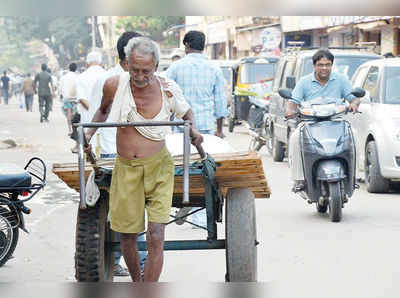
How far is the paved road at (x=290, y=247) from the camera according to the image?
18.1ft

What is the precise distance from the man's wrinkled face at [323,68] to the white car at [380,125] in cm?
175

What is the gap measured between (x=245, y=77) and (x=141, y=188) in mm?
17236

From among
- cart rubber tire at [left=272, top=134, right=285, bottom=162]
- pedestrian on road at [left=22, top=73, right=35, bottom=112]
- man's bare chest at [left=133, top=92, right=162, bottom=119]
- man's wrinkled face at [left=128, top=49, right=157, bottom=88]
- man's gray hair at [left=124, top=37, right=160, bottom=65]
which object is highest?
man's gray hair at [left=124, top=37, right=160, bottom=65]

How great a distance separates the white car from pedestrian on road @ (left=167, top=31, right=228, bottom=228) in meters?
2.87

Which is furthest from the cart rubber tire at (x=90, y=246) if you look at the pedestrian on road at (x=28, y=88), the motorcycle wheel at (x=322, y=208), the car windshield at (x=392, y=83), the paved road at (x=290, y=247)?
the pedestrian on road at (x=28, y=88)

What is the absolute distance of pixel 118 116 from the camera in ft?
13.0

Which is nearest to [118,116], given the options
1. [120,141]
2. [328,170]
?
[120,141]

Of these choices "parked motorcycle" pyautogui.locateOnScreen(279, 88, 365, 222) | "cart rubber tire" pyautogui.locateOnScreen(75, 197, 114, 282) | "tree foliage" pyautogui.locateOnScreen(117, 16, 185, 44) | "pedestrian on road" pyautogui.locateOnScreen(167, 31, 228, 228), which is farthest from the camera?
"tree foliage" pyautogui.locateOnScreen(117, 16, 185, 44)

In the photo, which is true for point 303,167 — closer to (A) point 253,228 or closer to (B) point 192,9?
(A) point 253,228

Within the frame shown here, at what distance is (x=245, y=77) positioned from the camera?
2106cm

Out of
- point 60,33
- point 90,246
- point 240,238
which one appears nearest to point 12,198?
point 90,246

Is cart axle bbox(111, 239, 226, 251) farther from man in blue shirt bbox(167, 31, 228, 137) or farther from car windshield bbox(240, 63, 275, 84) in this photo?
car windshield bbox(240, 63, 275, 84)

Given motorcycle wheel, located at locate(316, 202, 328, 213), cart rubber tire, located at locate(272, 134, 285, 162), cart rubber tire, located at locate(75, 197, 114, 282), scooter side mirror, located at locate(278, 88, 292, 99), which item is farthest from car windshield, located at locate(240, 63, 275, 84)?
cart rubber tire, located at locate(75, 197, 114, 282)

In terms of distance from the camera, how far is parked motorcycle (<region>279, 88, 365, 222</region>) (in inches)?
311
